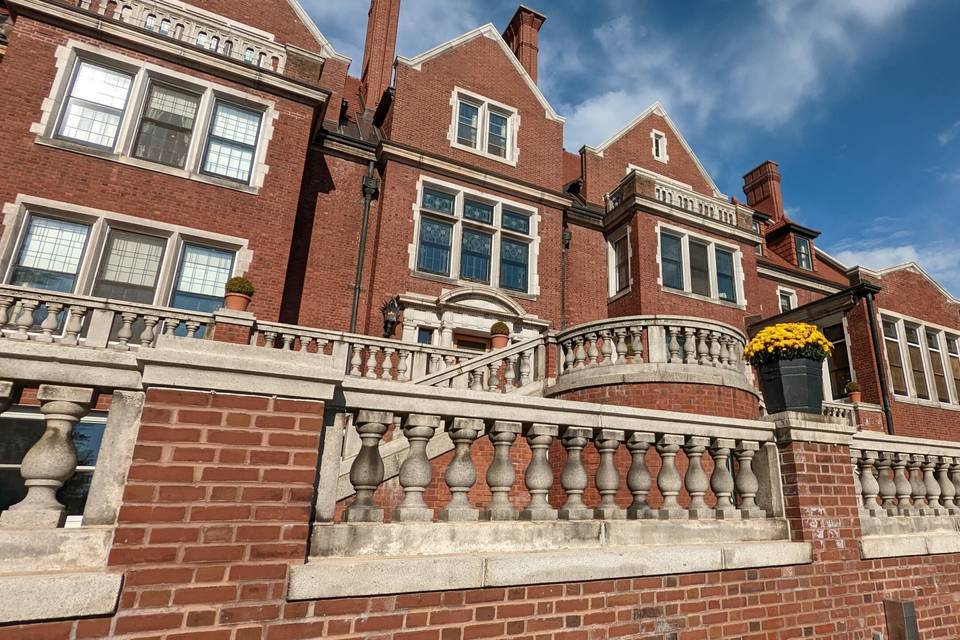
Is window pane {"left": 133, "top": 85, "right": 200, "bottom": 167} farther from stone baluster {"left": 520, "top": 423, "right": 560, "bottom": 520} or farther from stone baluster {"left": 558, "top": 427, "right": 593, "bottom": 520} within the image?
stone baluster {"left": 558, "top": 427, "right": 593, "bottom": 520}

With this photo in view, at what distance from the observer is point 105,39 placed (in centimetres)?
1040

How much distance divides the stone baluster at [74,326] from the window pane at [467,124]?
10.5 meters

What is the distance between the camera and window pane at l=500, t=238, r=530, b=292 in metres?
14.3

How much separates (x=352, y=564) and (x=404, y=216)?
37.1ft

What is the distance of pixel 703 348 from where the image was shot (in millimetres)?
8219

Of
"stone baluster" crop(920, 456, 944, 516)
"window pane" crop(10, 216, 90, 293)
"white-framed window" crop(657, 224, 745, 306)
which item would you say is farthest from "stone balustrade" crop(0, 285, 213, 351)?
"white-framed window" crop(657, 224, 745, 306)

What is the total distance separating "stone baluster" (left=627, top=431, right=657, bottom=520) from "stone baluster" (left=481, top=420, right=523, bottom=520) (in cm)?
106

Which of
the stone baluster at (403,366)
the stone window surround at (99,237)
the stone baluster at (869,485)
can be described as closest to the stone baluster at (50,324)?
the stone window surround at (99,237)

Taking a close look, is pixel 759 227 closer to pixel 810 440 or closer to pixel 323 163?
pixel 323 163

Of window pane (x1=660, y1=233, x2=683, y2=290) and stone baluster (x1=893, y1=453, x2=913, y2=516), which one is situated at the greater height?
window pane (x1=660, y1=233, x2=683, y2=290)

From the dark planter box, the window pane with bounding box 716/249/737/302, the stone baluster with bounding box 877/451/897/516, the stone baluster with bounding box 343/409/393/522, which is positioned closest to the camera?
the stone baluster with bounding box 343/409/393/522

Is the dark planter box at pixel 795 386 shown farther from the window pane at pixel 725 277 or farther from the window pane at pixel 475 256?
the window pane at pixel 725 277

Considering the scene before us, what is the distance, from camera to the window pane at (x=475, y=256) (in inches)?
546

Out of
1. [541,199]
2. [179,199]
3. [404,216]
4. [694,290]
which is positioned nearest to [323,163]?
[404,216]
